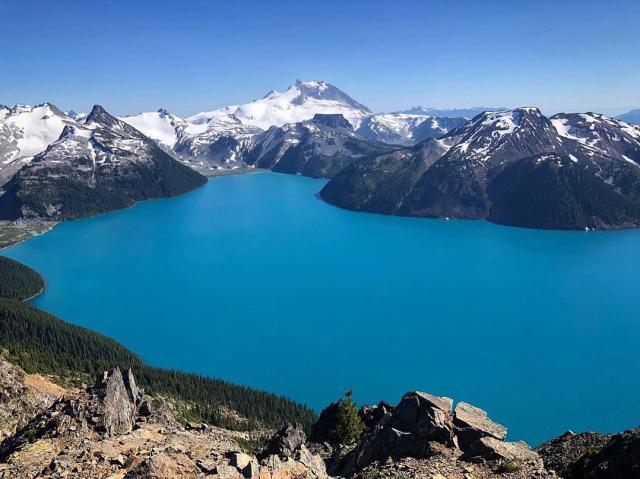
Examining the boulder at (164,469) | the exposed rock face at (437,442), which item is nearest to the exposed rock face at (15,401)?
the boulder at (164,469)

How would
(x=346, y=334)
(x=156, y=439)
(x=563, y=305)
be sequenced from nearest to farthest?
(x=156, y=439) → (x=346, y=334) → (x=563, y=305)

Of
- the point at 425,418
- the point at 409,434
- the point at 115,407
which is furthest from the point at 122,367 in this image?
the point at 425,418

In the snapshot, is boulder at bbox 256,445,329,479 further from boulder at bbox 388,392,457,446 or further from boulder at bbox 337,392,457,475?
boulder at bbox 388,392,457,446

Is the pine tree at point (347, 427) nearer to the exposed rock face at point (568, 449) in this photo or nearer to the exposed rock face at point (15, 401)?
the exposed rock face at point (568, 449)

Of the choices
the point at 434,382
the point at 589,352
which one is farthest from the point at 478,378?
the point at 589,352

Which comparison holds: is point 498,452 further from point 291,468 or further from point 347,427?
point 347,427

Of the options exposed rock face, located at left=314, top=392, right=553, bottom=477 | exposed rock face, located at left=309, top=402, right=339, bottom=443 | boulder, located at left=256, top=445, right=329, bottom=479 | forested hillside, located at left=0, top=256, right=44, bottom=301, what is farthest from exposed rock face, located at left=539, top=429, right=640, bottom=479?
forested hillside, located at left=0, top=256, right=44, bottom=301

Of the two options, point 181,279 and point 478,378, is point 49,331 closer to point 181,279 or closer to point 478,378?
point 181,279
